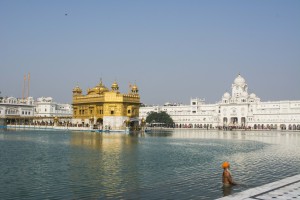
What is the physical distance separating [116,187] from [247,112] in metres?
102

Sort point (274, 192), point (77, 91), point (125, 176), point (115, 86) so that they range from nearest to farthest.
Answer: point (274, 192)
point (125, 176)
point (115, 86)
point (77, 91)

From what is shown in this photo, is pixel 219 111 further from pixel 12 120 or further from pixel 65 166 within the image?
pixel 65 166

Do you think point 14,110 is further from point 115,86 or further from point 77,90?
point 115,86

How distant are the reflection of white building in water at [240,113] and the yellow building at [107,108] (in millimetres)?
47525

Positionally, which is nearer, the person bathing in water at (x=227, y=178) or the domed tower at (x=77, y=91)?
the person bathing in water at (x=227, y=178)

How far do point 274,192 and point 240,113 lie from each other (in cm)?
10289

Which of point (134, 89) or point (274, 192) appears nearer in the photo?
point (274, 192)

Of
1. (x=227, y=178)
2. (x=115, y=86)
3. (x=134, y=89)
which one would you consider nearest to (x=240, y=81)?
(x=134, y=89)

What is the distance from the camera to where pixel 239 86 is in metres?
118

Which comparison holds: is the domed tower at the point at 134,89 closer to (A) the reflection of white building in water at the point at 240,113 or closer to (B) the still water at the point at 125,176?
(A) the reflection of white building in water at the point at 240,113

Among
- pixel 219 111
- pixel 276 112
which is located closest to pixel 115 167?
pixel 276 112

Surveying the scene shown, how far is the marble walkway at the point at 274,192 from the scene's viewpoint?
10.5 meters

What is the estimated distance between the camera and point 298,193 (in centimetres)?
1101

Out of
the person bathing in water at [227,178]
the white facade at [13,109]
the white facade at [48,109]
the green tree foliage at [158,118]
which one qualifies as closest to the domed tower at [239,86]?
the green tree foliage at [158,118]
